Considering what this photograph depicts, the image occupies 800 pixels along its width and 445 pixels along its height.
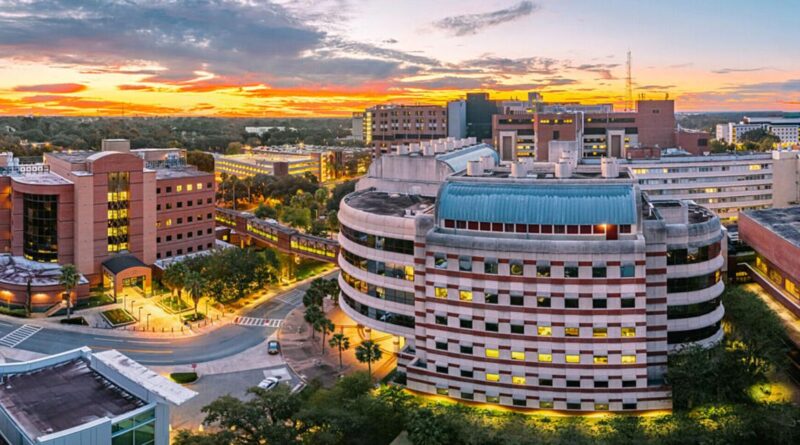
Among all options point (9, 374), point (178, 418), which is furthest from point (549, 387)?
point (9, 374)

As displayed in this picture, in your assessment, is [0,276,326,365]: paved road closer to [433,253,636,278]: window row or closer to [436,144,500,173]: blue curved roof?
[436,144,500,173]: blue curved roof

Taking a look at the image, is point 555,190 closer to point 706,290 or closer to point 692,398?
point 706,290

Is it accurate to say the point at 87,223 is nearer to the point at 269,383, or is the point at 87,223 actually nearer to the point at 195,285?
the point at 195,285

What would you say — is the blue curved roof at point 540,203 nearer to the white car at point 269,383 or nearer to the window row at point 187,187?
the white car at point 269,383

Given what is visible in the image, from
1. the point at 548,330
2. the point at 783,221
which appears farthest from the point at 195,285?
the point at 783,221

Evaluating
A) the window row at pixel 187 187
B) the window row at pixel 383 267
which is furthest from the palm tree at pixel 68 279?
the window row at pixel 383 267
